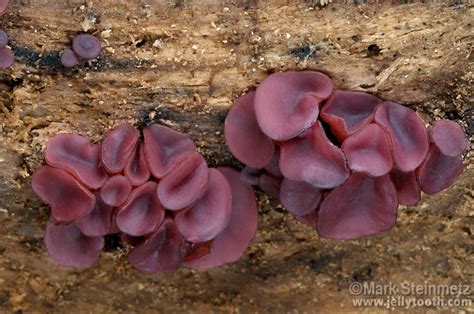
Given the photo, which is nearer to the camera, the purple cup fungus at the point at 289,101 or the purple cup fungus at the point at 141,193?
the purple cup fungus at the point at 289,101

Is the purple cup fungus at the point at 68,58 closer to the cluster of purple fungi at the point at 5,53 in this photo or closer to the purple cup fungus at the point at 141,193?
the cluster of purple fungi at the point at 5,53

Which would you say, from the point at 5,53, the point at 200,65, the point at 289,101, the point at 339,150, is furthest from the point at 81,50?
the point at 339,150

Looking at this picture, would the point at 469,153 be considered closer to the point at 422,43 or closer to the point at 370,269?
the point at 422,43

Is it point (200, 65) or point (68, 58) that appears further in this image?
point (200, 65)

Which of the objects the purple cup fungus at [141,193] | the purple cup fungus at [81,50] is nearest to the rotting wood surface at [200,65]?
the purple cup fungus at [81,50]

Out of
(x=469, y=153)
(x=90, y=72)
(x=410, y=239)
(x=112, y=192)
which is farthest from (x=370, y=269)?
(x=90, y=72)

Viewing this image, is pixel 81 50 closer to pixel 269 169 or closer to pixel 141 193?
pixel 141 193

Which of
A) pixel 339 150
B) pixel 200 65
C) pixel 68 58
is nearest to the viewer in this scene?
pixel 339 150

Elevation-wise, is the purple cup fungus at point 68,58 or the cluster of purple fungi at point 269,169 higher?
the purple cup fungus at point 68,58

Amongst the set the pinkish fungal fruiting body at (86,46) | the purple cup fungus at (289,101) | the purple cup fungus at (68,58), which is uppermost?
the pinkish fungal fruiting body at (86,46)
